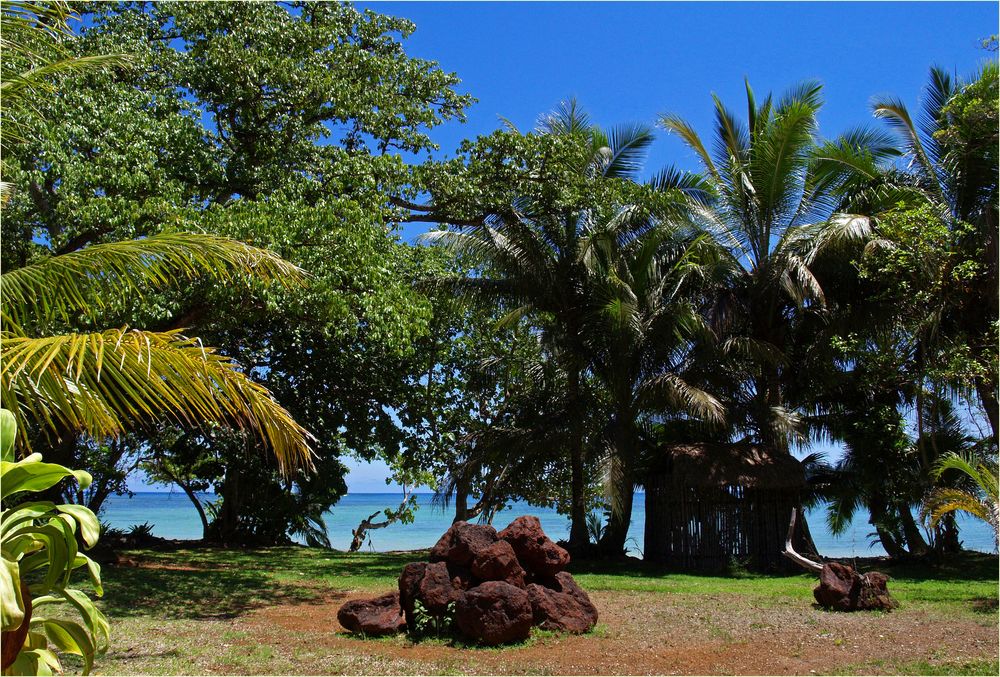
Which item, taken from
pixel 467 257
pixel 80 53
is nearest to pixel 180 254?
pixel 80 53

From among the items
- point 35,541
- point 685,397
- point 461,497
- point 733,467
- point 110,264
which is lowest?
point 35,541

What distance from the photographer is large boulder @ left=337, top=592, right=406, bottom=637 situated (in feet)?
28.7

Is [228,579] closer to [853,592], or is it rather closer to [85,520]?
[853,592]

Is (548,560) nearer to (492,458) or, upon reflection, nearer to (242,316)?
(242,316)

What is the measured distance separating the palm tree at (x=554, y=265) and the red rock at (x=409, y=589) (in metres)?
8.88

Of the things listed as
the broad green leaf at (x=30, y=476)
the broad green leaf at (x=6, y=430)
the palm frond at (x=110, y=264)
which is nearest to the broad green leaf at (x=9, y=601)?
the broad green leaf at (x=30, y=476)

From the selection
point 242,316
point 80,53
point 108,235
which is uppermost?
point 80,53

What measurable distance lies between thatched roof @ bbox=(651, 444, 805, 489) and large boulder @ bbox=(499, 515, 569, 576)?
7.56 meters

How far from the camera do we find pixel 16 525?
14.5ft

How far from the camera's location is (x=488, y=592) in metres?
8.23

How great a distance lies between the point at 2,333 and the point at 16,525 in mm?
1739

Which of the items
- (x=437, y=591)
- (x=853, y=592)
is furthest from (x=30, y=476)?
Result: (x=853, y=592)

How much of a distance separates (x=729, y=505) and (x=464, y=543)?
30.2 feet

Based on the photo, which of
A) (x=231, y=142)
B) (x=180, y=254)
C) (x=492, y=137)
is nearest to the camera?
(x=180, y=254)
